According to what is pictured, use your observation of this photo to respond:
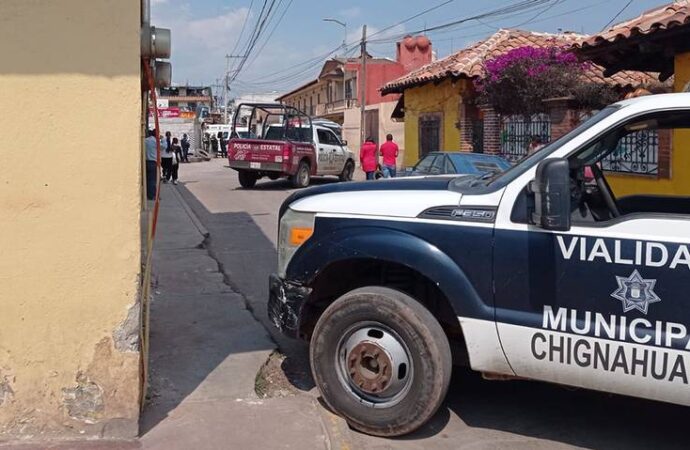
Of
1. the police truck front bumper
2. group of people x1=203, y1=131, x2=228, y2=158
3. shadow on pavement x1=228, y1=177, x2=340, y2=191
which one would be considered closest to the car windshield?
the police truck front bumper

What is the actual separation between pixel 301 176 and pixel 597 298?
61.5ft

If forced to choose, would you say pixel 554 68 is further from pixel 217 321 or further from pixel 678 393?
pixel 678 393

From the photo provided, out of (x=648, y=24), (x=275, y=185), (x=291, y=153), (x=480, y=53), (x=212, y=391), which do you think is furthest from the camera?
(x=275, y=185)

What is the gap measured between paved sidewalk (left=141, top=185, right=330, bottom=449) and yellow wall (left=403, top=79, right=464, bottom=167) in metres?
15.7

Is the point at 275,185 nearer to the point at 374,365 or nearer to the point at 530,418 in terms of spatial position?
the point at 530,418

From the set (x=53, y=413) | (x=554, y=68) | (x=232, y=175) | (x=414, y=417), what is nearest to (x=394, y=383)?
(x=414, y=417)

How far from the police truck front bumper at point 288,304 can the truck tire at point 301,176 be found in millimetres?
17045

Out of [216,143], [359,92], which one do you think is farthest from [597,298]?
[216,143]

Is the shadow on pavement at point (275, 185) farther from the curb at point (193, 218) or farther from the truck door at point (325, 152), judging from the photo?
the curb at point (193, 218)

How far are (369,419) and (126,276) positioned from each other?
5.30 feet

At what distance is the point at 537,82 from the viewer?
17281mm

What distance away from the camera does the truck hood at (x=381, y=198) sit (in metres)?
4.22

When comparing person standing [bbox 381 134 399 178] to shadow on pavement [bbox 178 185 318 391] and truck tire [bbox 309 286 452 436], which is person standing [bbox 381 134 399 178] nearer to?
shadow on pavement [bbox 178 185 318 391]

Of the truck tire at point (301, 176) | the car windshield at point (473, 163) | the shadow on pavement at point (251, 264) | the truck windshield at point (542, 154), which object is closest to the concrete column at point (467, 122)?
the truck tire at point (301, 176)
